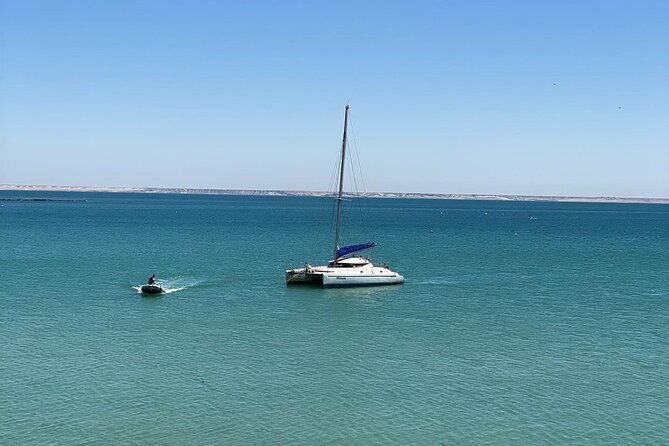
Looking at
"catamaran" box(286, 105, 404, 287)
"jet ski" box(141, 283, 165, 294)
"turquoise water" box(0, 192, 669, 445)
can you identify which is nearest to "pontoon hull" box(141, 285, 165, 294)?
"jet ski" box(141, 283, 165, 294)

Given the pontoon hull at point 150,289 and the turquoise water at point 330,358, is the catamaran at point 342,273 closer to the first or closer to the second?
the turquoise water at point 330,358

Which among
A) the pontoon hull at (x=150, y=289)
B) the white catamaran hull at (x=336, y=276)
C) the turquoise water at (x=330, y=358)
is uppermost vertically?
the white catamaran hull at (x=336, y=276)

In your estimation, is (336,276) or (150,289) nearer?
(150,289)

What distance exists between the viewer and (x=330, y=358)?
43.9 m

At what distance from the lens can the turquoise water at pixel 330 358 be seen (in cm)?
3219

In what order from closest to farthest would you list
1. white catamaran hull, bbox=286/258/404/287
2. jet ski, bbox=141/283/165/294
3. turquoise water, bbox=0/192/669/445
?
turquoise water, bbox=0/192/669/445
jet ski, bbox=141/283/165/294
white catamaran hull, bbox=286/258/404/287

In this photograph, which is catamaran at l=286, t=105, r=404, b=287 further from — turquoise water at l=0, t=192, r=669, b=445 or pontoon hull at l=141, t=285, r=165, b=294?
pontoon hull at l=141, t=285, r=165, b=294

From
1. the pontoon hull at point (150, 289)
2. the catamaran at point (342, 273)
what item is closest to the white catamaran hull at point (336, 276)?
the catamaran at point (342, 273)

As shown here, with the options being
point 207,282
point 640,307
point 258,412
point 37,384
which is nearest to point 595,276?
point 640,307

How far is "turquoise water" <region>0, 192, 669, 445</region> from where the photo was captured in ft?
106

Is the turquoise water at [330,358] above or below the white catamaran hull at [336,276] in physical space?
below

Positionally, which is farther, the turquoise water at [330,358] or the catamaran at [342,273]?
the catamaran at [342,273]

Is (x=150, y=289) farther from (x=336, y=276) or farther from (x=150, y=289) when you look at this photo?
(x=336, y=276)

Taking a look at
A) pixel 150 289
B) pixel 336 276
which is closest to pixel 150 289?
pixel 150 289
